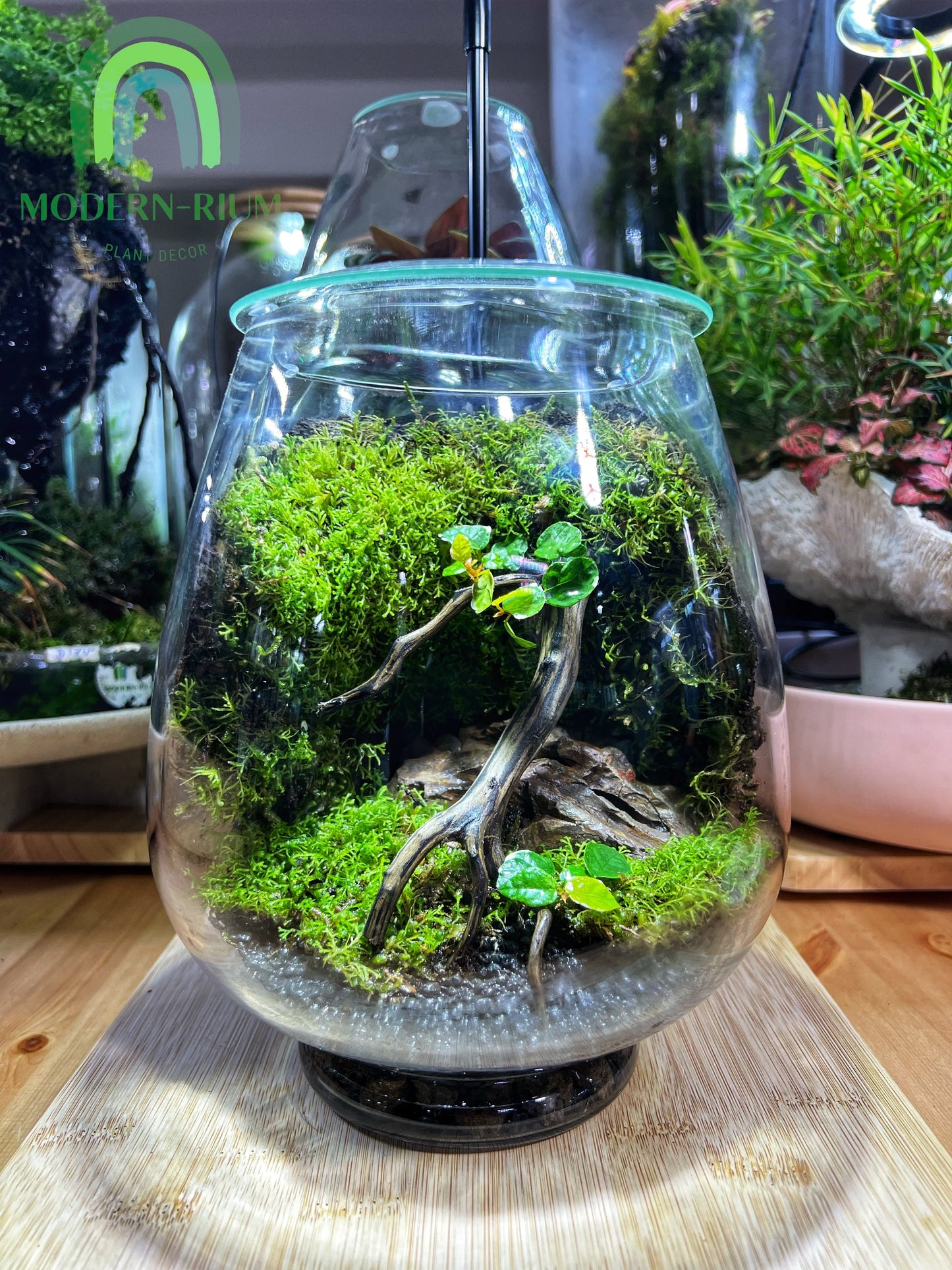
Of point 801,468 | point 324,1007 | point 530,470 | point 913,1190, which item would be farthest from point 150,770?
point 801,468

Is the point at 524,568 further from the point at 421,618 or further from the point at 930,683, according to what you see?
the point at 930,683

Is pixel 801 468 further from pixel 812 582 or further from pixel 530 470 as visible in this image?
pixel 530 470

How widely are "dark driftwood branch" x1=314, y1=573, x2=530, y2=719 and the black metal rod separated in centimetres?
20

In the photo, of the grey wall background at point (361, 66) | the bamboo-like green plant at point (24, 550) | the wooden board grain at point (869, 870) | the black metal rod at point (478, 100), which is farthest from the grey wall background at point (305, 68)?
the wooden board grain at point (869, 870)

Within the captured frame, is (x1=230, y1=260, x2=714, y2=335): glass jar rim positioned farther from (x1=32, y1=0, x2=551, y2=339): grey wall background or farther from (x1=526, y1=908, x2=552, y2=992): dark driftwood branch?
(x1=32, y1=0, x2=551, y2=339): grey wall background

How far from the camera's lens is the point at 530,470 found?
438mm

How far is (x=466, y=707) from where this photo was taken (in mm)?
438

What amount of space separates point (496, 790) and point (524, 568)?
0.11 m

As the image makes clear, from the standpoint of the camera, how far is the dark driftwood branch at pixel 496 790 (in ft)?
1.28

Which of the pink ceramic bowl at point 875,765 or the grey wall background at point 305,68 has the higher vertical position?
the grey wall background at point 305,68

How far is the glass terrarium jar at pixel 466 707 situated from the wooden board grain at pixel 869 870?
36 centimetres

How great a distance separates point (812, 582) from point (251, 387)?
0.57 metres

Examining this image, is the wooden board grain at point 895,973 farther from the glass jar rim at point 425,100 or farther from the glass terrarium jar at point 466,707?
the glass jar rim at point 425,100

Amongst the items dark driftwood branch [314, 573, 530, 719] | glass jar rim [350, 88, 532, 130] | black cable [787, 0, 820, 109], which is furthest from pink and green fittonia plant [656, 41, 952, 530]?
dark driftwood branch [314, 573, 530, 719]
